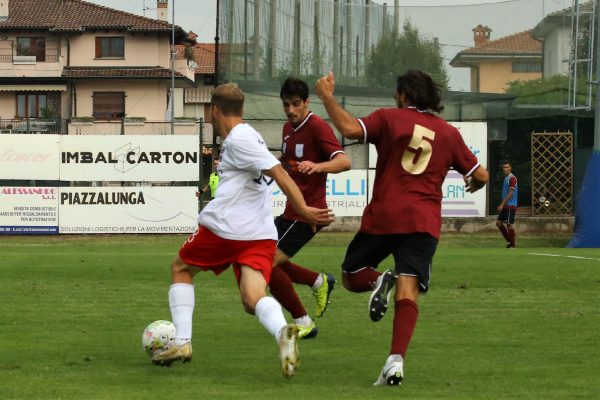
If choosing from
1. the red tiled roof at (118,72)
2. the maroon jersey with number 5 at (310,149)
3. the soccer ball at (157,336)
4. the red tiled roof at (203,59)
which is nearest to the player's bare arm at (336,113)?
the soccer ball at (157,336)

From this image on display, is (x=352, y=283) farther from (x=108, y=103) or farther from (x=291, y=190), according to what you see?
(x=108, y=103)

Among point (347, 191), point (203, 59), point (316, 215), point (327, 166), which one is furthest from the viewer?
point (203, 59)

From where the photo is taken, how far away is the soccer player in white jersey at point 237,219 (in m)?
7.83

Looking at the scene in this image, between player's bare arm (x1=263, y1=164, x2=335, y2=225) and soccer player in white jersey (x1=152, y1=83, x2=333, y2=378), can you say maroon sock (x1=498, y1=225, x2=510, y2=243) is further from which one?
player's bare arm (x1=263, y1=164, x2=335, y2=225)

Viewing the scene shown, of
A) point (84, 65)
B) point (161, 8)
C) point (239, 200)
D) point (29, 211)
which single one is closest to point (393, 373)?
point (239, 200)

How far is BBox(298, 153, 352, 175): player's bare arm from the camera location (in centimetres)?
799

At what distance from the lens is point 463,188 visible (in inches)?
1277

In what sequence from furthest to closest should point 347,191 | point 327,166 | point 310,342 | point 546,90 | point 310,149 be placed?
point 546,90 → point 347,191 → point 310,149 → point 310,342 → point 327,166

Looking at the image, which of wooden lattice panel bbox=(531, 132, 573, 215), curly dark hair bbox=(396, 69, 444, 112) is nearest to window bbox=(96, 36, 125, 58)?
wooden lattice panel bbox=(531, 132, 573, 215)

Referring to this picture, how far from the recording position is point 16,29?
74188 millimetres

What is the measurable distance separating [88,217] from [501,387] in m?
25.4

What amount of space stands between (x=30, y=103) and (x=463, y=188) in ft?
148

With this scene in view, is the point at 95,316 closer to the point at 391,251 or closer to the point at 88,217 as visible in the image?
the point at 391,251

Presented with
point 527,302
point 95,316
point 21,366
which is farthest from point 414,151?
point 527,302
